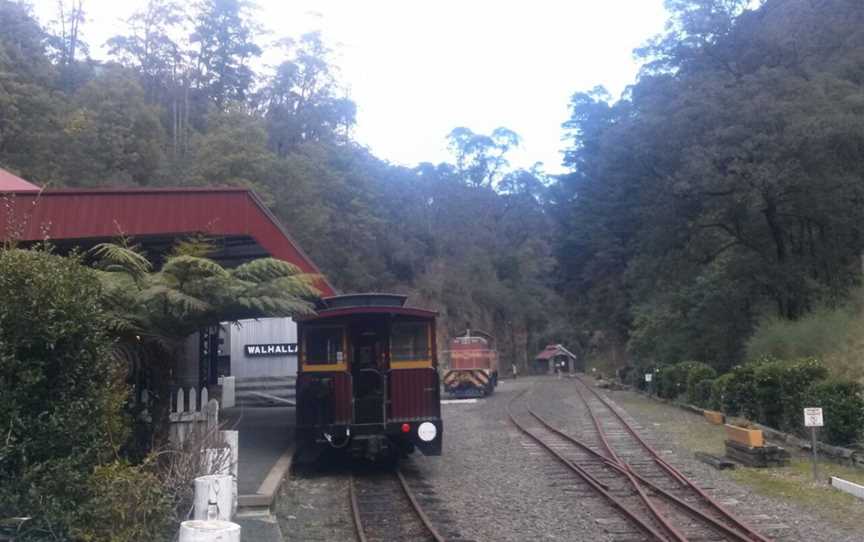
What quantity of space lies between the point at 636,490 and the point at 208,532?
7376 mm

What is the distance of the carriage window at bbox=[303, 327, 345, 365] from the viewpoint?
13.4 m

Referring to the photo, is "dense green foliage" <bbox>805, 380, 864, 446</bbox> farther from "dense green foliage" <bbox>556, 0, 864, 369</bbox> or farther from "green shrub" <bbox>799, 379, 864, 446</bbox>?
"dense green foliage" <bbox>556, 0, 864, 369</bbox>

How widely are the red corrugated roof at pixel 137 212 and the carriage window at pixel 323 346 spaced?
6.90 ft

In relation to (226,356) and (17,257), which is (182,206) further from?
(226,356)

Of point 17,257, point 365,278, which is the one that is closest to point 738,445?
point 17,257

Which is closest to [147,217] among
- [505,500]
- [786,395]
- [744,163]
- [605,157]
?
[505,500]

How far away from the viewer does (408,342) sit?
538 inches

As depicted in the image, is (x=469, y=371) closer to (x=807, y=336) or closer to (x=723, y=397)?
(x=723, y=397)

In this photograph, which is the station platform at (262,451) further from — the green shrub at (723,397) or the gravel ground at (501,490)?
the green shrub at (723,397)

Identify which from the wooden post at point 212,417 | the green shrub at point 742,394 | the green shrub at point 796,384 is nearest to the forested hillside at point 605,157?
the green shrub at point 742,394

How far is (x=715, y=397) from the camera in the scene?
904 inches

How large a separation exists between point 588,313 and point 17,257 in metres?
58.8

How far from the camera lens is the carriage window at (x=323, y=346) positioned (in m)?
13.4

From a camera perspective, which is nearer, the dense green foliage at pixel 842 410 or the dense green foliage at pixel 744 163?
the dense green foliage at pixel 842 410
